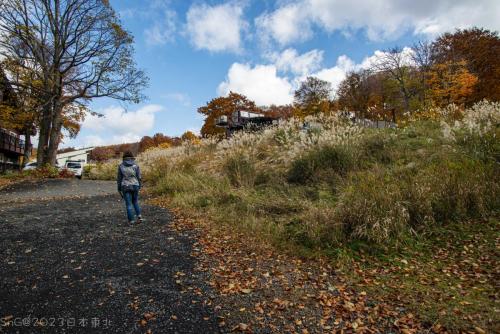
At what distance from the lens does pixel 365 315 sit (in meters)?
3.31

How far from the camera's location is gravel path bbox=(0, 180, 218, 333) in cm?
313

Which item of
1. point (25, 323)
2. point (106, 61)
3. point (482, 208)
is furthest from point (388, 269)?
point (106, 61)

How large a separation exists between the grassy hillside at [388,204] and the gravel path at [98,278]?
1677 millimetres

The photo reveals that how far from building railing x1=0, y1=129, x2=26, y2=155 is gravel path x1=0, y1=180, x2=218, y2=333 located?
3058cm

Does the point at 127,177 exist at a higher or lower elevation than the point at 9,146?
lower

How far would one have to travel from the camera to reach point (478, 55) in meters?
30.0

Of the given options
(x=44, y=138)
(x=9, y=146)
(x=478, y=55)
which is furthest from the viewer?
(x=9, y=146)

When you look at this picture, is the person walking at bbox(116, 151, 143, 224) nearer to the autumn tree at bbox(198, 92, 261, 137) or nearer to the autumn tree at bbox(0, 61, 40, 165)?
the autumn tree at bbox(0, 61, 40, 165)

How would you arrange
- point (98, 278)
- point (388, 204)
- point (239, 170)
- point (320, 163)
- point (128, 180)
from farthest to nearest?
point (239, 170)
point (320, 163)
point (128, 180)
point (388, 204)
point (98, 278)

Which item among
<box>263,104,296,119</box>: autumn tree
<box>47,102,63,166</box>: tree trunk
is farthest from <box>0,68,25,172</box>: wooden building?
<box>263,104,296,119</box>: autumn tree

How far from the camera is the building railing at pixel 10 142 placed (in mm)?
30900

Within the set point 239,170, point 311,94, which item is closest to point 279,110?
point 311,94

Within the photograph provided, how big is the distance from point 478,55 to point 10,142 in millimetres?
50551

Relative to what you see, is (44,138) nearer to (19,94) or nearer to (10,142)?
(19,94)
